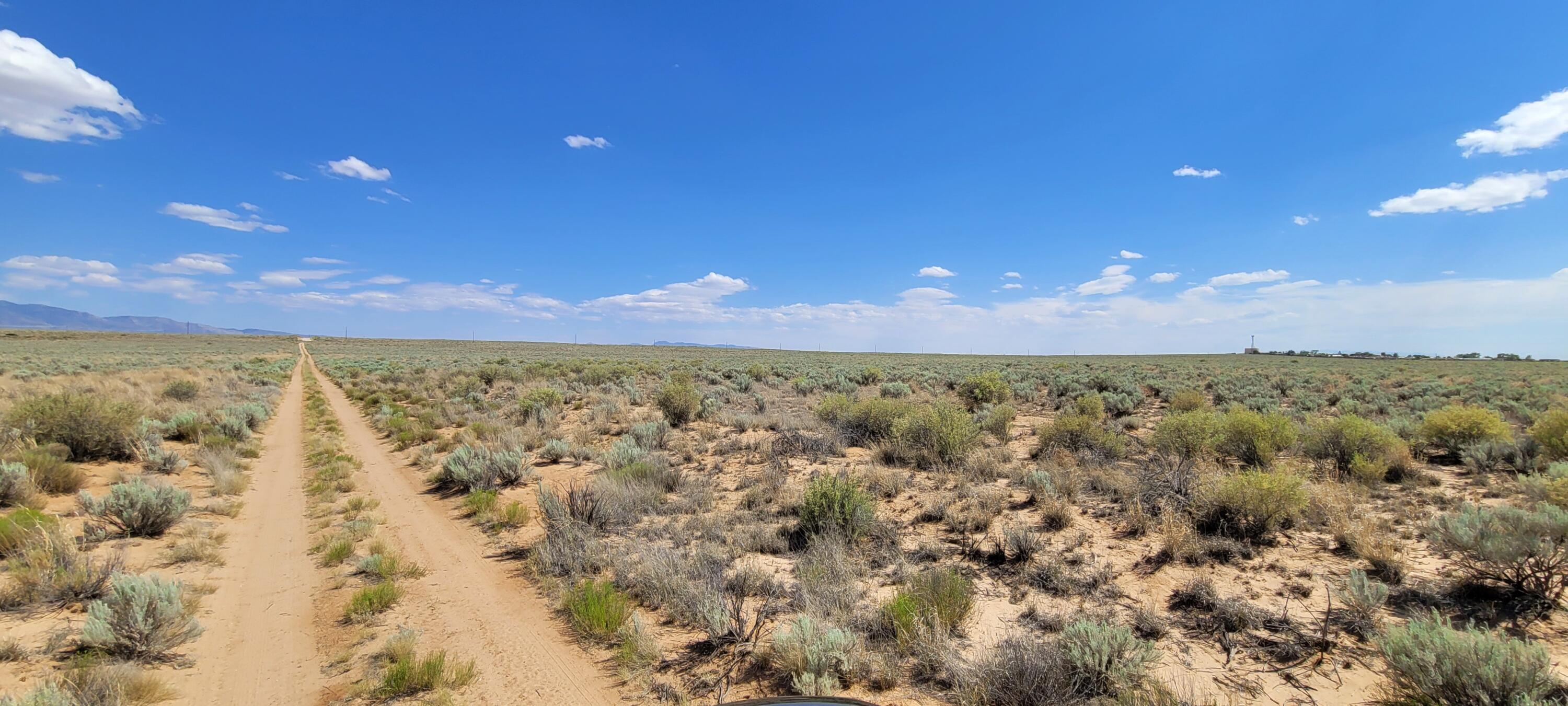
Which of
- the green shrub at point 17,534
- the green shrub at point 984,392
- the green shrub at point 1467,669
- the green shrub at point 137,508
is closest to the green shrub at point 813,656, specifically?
the green shrub at point 1467,669

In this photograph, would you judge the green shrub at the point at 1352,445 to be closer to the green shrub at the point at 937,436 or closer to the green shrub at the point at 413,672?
the green shrub at the point at 937,436

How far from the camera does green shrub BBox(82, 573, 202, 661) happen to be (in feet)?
13.7

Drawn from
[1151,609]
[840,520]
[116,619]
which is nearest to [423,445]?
[116,619]

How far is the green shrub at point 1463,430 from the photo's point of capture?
961cm

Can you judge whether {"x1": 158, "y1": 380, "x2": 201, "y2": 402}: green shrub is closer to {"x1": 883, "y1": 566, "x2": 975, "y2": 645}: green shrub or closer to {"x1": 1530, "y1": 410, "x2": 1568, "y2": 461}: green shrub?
{"x1": 883, "y1": 566, "x2": 975, "y2": 645}: green shrub

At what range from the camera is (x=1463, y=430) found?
32.1ft

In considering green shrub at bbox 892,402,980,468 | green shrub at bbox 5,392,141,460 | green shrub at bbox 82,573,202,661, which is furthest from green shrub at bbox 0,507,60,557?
green shrub at bbox 892,402,980,468

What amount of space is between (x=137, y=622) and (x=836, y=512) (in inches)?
242

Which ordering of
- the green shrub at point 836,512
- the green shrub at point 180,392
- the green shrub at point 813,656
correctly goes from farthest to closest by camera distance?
the green shrub at point 180,392, the green shrub at point 836,512, the green shrub at point 813,656

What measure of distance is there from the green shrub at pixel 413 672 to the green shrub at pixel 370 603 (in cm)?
90

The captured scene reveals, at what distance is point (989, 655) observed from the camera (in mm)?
4305

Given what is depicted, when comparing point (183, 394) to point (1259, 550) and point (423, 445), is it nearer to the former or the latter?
point (423, 445)

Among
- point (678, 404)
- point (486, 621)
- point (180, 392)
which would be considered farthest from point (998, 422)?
point (180, 392)

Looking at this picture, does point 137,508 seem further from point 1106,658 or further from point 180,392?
point 180,392
